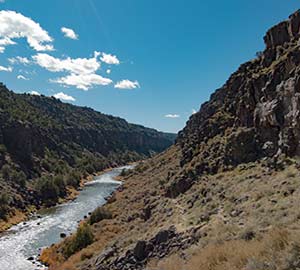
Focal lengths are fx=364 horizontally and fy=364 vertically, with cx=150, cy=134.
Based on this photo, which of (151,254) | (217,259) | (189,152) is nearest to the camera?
(217,259)

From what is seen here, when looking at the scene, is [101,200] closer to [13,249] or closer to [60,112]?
[13,249]

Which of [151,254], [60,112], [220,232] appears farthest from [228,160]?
[60,112]

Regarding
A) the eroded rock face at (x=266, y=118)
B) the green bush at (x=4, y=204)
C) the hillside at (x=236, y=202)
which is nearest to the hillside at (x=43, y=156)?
the green bush at (x=4, y=204)

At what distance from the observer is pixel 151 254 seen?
20234 millimetres

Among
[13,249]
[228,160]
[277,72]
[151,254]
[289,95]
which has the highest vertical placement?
[277,72]

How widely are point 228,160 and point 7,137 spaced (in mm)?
77237

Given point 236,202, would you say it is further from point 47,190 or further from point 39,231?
point 47,190

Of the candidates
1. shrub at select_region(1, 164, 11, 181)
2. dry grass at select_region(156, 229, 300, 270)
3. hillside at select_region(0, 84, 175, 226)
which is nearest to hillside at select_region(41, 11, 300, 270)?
dry grass at select_region(156, 229, 300, 270)

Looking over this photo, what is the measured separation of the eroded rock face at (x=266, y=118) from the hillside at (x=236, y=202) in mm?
92

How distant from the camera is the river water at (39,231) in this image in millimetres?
36969

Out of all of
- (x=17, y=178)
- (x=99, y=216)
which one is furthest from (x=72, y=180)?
(x=99, y=216)

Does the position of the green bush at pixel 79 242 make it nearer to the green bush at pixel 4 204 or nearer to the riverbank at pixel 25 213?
the riverbank at pixel 25 213

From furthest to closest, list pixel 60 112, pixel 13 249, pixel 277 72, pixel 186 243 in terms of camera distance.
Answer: pixel 60 112 < pixel 13 249 < pixel 277 72 < pixel 186 243

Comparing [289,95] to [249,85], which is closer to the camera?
[289,95]
